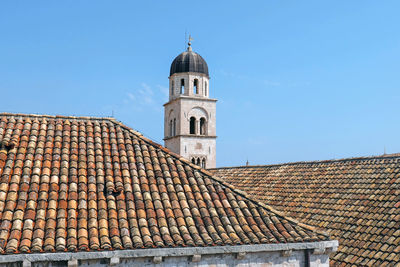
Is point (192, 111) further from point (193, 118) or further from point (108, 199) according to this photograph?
point (108, 199)

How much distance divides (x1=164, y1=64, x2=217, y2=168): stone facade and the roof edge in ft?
95.5

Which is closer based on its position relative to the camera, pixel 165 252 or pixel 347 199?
pixel 165 252

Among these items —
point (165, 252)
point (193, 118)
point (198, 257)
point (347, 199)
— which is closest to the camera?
point (165, 252)

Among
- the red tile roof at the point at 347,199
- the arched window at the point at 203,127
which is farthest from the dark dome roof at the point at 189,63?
the red tile roof at the point at 347,199

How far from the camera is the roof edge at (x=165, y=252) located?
663cm

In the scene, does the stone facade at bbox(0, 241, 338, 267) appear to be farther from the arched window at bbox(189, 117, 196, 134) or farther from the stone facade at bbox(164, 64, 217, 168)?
the arched window at bbox(189, 117, 196, 134)

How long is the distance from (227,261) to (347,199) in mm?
7356

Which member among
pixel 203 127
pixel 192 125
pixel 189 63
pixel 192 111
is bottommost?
pixel 203 127

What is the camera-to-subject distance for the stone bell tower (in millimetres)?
37969

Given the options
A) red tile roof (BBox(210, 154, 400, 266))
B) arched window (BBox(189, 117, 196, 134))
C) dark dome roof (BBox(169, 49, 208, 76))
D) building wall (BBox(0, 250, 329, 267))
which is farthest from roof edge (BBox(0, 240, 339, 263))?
arched window (BBox(189, 117, 196, 134))

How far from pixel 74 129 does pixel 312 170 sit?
34.2 ft

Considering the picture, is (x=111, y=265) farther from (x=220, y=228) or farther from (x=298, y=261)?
(x=298, y=261)

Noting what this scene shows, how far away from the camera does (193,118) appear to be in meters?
39.0

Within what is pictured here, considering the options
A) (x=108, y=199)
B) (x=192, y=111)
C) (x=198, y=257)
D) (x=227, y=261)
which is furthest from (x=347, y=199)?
(x=192, y=111)
